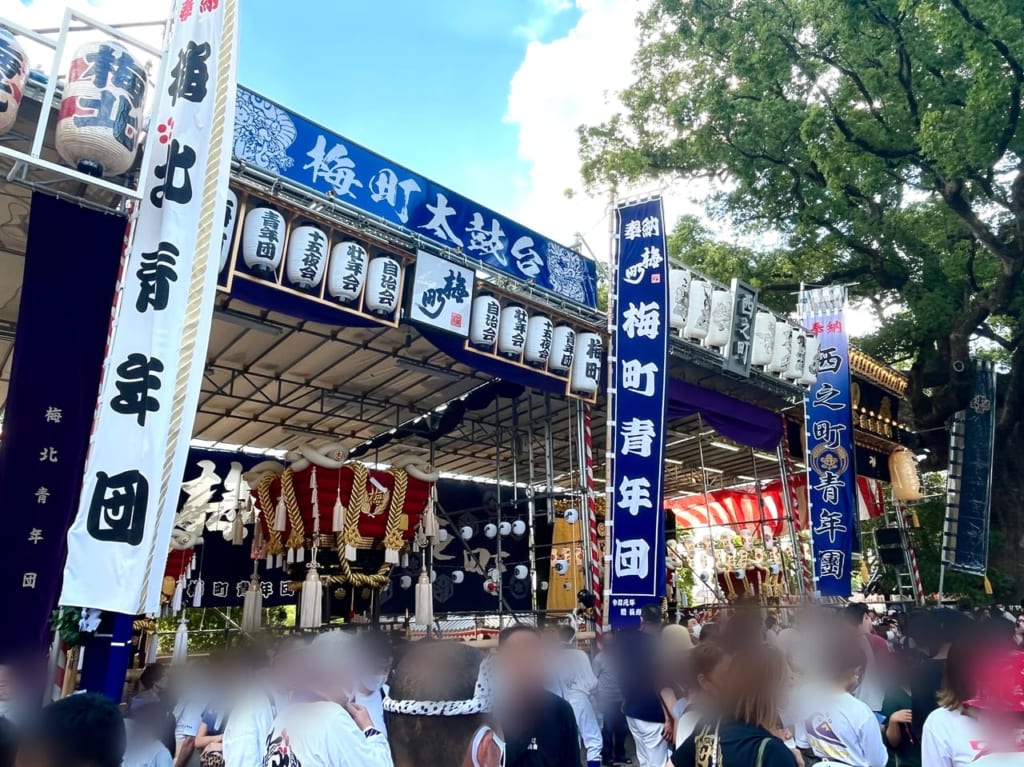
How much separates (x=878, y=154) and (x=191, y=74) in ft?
41.0

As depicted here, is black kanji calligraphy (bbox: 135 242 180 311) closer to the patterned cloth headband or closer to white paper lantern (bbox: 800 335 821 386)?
the patterned cloth headband

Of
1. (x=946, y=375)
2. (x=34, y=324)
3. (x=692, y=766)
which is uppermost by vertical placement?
(x=946, y=375)

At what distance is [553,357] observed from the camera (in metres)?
9.25

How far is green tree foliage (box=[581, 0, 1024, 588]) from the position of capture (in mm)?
11375

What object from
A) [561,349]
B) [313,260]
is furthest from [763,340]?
[313,260]

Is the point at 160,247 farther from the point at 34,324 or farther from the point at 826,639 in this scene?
the point at 826,639

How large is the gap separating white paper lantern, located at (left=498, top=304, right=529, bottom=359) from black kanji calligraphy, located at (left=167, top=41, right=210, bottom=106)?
425cm

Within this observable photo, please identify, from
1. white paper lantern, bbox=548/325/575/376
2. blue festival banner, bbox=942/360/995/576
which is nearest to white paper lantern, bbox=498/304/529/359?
white paper lantern, bbox=548/325/575/376

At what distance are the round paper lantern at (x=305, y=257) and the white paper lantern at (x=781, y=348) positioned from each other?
791 centimetres

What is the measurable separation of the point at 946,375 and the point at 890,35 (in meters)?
7.25

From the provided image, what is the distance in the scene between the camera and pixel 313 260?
6.93 meters

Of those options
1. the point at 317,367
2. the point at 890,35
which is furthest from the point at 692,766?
the point at 890,35

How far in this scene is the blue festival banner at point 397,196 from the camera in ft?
23.9

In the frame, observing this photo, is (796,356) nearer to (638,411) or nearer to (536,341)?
(638,411)
